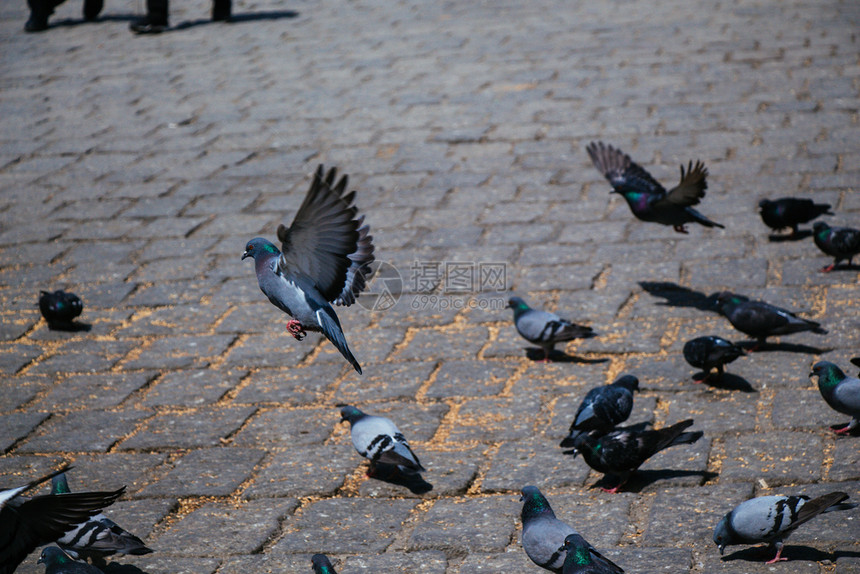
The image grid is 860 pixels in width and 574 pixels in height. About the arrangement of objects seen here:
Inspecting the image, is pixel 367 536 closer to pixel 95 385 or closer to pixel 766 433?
pixel 766 433

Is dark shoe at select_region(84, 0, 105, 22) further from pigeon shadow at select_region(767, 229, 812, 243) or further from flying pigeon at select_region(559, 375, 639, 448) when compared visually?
flying pigeon at select_region(559, 375, 639, 448)

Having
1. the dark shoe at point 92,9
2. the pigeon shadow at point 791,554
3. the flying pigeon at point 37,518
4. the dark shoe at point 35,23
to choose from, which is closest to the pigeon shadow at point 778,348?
the pigeon shadow at point 791,554

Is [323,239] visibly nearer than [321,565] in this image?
Yes

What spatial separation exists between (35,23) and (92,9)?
900 mm

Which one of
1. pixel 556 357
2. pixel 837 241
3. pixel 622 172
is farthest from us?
pixel 622 172

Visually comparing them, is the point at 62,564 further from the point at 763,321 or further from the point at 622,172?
the point at 622,172

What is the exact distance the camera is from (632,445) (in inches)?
152

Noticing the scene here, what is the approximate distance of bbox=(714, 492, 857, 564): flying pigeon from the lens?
10.6 ft

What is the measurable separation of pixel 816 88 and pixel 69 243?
675 cm

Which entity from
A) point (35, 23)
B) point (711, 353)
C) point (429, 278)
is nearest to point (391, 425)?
point (711, 353)

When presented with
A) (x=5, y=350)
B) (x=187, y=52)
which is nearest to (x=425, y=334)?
(x=5, y=350)

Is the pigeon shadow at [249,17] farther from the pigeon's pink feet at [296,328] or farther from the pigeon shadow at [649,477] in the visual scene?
the pigeon's pink feet at [296,328]

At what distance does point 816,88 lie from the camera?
9.05 metres

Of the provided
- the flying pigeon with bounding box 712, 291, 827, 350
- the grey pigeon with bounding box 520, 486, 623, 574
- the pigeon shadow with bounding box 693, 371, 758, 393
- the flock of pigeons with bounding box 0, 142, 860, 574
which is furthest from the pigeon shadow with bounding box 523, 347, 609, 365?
the grey pigeon with bounding box 520, 486, 623, 574
